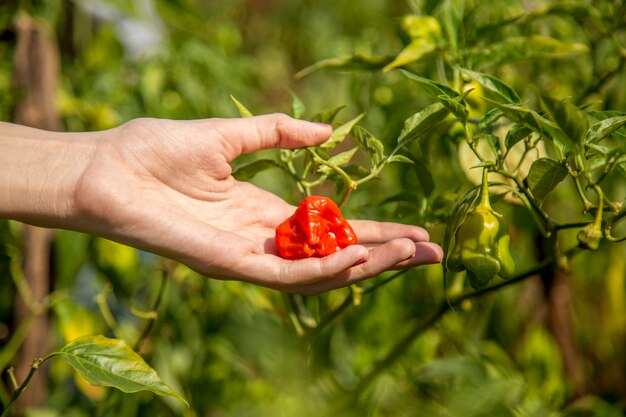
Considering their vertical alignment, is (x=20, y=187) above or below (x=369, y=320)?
above

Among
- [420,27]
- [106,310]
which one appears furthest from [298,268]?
[106,310]

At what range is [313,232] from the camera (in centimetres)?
97

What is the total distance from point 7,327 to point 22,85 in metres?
0.50

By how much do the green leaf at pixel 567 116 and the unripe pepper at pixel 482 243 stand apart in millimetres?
131

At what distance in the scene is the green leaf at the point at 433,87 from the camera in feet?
2.65

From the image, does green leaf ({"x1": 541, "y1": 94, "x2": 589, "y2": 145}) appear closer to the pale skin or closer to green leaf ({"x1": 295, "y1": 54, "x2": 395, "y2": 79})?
the pale skin

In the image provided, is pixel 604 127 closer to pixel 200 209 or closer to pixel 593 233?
pixel 593 233

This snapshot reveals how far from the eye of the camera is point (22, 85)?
1456mm

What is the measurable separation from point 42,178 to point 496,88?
0.60 meters

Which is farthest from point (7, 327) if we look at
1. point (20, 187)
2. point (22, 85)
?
point (20, 187)

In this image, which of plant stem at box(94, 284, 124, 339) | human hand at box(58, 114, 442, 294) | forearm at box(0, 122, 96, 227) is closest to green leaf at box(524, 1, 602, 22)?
human hand at box(58, 114, 442, 294)

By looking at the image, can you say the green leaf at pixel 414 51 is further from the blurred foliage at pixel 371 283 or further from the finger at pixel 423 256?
the finger at pixel 423 256

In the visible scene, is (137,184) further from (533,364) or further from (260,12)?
(260,12)

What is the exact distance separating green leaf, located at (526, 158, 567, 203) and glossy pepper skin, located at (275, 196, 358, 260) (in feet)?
0.91
